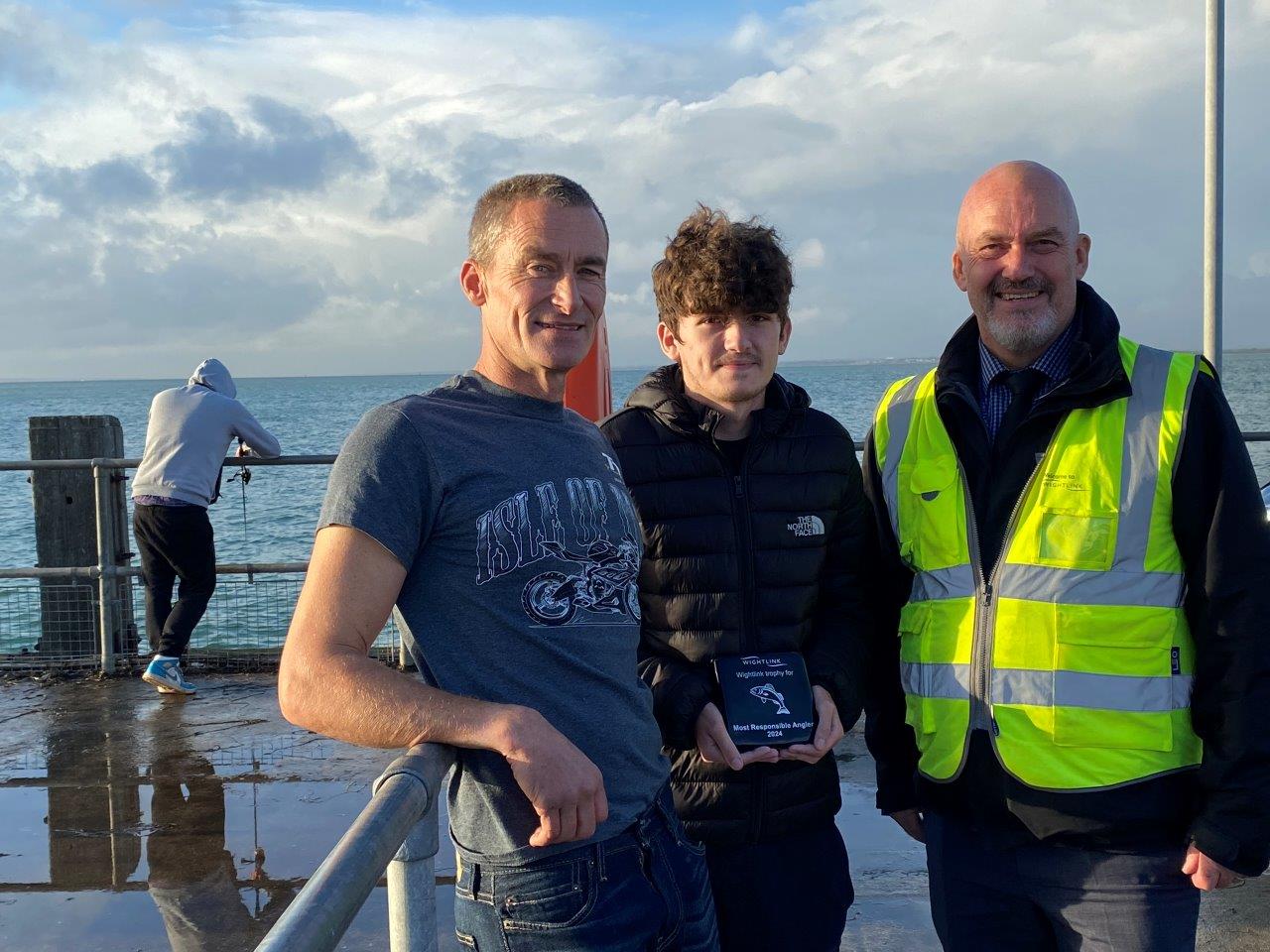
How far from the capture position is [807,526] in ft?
8.44

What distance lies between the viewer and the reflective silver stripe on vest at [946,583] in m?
2.51

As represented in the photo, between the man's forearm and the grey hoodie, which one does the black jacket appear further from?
the grey hoodie

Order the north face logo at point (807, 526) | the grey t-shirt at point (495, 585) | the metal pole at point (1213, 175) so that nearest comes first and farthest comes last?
the grey t-shirt at point (495, 585) → the north face logo at point (807, 526) → the metal pole at point (1213, 175)

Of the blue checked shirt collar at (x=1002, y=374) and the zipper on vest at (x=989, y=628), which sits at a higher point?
the blue checked shirt collar at (x=1002, y=374)

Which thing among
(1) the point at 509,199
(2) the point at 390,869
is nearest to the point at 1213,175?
(1) the point at 509,199

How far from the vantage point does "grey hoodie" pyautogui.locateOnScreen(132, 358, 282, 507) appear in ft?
22.3

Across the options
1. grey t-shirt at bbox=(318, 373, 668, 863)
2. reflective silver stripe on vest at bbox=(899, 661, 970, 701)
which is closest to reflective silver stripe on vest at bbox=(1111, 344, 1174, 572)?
reflective silver stripe on vest at bbox=(899, 661, 970, 701)

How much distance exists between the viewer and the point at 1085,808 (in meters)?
A: 2.35

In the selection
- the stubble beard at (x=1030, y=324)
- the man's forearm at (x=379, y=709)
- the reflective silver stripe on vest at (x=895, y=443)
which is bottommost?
the man's forearm at (x=379, y=709)

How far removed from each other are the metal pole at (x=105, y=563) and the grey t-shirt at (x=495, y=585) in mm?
5995

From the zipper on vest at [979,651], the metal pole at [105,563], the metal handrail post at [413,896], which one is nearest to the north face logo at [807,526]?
the zipper on vest at [979,651]

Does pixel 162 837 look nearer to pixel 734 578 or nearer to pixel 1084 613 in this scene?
pixel 734 578

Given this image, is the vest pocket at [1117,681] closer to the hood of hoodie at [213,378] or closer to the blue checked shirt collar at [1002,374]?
the blue checked shirt collar at [1002,374]

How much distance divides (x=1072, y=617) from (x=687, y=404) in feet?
3.07
